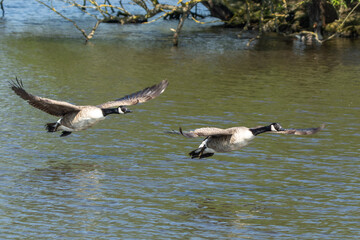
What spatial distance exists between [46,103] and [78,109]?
0.83m

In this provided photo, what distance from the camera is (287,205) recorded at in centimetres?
1516

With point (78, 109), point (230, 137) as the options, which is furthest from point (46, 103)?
point (230, 137)

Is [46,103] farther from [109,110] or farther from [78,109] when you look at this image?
[109,110]

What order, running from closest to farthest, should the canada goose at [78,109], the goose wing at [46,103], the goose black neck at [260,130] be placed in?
1. the goose black neck at [260,130]
2. the goose wing at [46,103]
3. the canada goose at [78,109]

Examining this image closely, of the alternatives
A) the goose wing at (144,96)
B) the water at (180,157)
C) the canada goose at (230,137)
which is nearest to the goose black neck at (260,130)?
the canada goose at (230,137)

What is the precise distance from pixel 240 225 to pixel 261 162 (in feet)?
16.4

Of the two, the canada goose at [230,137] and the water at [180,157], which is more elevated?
the canada goose at [230,137]

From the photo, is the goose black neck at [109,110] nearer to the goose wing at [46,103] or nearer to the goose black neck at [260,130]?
the goose wing at [46,103]

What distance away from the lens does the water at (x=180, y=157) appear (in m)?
13.9

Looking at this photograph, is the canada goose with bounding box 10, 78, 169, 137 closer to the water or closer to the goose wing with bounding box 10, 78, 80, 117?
the goose wing with bounding box 10, 78, 80, 117

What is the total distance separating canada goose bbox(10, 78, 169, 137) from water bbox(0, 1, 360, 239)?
1211 millimetres

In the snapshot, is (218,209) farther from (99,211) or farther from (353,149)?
(353,149)

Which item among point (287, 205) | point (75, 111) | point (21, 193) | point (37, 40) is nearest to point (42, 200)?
point (21, 193)

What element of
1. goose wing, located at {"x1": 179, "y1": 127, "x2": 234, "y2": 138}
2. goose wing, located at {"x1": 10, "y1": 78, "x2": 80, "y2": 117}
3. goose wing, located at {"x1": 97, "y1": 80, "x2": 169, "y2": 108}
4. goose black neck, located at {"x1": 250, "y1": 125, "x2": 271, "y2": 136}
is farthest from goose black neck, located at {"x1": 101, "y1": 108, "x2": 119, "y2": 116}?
goose black neck, located at {"x1": 250, "y1": 125, "x2": 271, "y2": 136}
